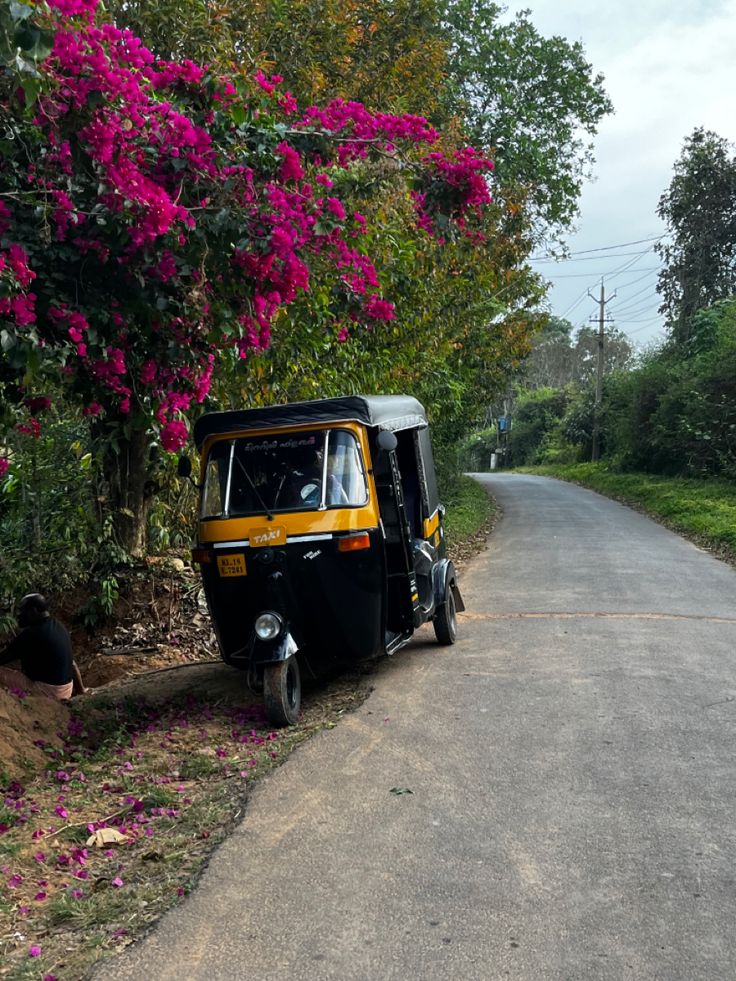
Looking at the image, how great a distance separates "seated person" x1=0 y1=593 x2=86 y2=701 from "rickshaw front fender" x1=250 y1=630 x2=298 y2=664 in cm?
174

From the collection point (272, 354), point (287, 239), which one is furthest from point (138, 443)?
point (287, 239)

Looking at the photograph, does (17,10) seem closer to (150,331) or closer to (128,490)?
(150,331)

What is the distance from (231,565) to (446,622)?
2936 mm

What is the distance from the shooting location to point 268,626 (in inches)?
264

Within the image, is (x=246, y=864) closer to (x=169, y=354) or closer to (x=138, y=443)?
(x=169, y=354)

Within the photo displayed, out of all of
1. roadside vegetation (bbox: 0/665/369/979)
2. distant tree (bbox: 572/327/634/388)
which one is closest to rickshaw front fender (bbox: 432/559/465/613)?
roadside vegetation (bbox: 0/665/369/979)

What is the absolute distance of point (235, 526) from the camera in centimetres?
712

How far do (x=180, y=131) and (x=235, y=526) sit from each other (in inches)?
115

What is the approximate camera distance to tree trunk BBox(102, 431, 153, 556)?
955cm

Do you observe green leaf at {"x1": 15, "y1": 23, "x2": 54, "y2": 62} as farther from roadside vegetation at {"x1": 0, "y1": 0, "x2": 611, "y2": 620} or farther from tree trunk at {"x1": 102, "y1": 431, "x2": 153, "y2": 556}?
tree trunk at {"x1": 102, "y1": 431, "x2": 153, "y2": 556}

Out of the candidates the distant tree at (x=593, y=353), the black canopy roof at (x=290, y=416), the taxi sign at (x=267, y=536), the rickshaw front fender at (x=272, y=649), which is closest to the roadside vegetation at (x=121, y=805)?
the rickshaw front fender at (x=272, y=649)

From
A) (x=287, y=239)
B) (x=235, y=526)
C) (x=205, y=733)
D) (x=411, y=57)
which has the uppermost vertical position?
(x=411, y=57)

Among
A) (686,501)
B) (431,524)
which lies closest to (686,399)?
(686,501)

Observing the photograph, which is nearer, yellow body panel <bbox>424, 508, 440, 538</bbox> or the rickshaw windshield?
the rickshaw windshield
